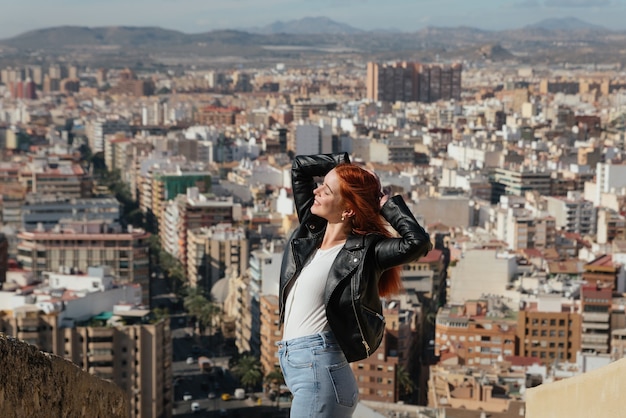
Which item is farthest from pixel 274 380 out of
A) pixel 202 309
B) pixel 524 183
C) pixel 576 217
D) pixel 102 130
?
pixel 102 130

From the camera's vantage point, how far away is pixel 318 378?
2619 millimetres

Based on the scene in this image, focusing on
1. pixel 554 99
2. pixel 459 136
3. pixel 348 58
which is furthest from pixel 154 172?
pixel 348 58

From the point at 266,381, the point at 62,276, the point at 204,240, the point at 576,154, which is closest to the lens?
the point at 266,381

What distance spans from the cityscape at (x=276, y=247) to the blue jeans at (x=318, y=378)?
471mm

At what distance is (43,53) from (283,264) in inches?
5352

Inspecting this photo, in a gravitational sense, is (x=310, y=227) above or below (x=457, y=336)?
above

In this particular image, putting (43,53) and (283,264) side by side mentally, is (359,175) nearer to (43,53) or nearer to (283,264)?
(283,264)

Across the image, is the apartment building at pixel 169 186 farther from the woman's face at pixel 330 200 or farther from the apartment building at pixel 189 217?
the woman's face at pixel 330 200

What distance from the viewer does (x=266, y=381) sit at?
696 inches

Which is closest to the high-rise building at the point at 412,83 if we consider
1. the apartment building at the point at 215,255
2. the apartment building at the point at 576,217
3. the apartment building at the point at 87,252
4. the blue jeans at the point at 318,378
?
the apartment building at the point at 576,217

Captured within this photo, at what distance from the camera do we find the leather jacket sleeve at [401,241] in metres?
2.60

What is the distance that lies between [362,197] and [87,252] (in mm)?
21872

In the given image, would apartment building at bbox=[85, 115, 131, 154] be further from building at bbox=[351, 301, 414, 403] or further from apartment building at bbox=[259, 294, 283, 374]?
building at bbox=[351, 301, 414, 403]

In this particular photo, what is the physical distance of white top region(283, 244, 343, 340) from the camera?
2.66 m
